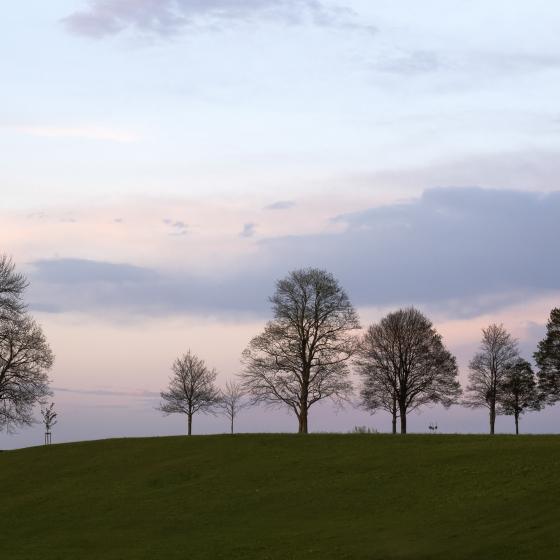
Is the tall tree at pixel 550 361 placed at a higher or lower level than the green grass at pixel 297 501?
higher

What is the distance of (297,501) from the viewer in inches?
1693

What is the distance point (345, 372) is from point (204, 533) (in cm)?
4256

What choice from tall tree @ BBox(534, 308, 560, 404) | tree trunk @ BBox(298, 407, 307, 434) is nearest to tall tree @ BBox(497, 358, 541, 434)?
tall tree @ BBox(534, 308, 560, 404)

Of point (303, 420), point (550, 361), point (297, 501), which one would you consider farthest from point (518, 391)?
point (297, 501)

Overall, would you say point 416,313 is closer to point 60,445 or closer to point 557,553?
point 60,445

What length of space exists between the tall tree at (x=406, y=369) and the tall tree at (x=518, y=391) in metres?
6.52

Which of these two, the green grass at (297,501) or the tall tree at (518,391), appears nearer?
the green grass at (297,501)

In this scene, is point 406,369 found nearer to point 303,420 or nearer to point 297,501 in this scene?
point 303,420

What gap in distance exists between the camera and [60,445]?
229ft

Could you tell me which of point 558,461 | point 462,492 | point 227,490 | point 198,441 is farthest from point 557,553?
point 198,441

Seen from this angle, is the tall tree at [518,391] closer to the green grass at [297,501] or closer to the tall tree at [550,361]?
the tall tree at [550,361]

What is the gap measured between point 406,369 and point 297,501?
147ft

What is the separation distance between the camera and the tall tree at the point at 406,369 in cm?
8562

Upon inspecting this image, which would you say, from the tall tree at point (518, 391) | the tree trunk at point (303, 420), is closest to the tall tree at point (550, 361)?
the tall tree at point (518, 391)
